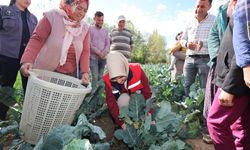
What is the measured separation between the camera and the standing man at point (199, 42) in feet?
12.6

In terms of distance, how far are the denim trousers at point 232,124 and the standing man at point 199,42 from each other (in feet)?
5.26

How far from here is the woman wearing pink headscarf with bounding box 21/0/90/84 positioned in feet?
8.91

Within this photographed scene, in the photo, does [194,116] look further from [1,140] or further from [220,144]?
[1,140]

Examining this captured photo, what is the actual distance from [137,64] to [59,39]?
838 millimetres

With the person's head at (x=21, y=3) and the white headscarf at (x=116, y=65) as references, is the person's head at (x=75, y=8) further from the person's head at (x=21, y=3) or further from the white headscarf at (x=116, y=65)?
the person's head at (x=21, y=3)

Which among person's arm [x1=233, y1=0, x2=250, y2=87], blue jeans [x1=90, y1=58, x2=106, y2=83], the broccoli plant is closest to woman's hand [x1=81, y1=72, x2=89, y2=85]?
the broccoli plant

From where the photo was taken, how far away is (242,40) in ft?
Answer: 6.14

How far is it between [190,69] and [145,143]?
1.62 m

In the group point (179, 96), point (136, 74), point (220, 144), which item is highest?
point (136, 74)

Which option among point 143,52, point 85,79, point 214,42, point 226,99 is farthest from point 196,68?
point 143,52

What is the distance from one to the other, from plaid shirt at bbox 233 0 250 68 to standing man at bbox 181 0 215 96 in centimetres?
180

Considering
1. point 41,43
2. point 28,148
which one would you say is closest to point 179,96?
point 41,43

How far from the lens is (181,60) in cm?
572

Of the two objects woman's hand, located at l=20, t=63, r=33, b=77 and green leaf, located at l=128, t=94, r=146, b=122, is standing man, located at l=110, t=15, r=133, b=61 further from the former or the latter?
woman's hand, located at l=20, t=63, r=33, b=77
